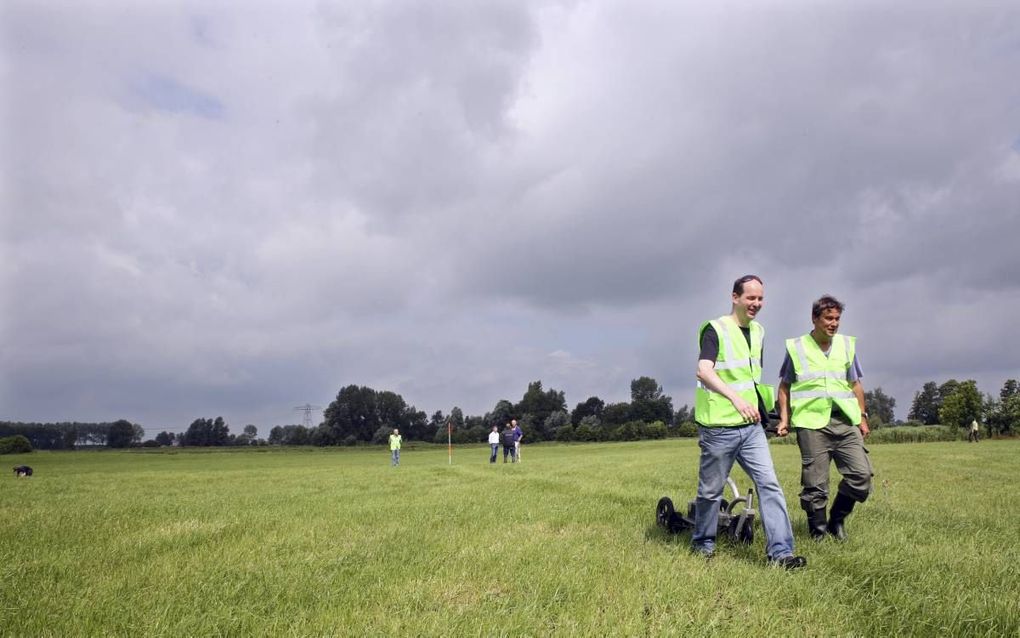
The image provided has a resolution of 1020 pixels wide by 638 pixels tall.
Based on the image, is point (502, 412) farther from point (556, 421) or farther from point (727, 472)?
point (727, 472)

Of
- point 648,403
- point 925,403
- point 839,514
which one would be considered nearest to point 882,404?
point 925,403

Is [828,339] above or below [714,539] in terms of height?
above

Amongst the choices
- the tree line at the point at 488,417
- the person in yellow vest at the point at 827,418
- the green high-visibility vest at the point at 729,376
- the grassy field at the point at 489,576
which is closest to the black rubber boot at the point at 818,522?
the person in yellow vest at the point at 827,418

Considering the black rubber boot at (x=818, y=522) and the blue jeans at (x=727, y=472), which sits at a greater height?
the blue jeans at (x=727, y=472)

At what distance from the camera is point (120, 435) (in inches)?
6398

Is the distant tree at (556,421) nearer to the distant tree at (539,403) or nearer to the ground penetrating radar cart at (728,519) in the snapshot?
the distant tree at (539,403)

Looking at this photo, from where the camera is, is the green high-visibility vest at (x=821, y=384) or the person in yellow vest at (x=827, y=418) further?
the green high-visibility vest at (x=821, y=384)

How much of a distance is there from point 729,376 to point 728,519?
168 cm

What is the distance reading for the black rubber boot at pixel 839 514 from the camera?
6395 millimetres

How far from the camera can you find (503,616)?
3.89m

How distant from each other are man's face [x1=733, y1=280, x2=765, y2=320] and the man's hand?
3.01 feet

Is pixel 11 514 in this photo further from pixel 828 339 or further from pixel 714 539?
pixel 828 339

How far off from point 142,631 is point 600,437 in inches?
4162

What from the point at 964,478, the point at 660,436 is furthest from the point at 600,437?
the point at 964,478
